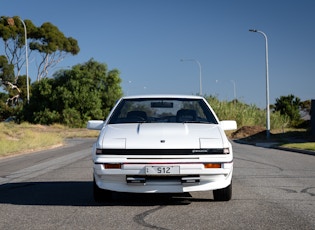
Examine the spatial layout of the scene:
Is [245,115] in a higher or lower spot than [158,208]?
higher

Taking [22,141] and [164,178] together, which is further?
[22,141]

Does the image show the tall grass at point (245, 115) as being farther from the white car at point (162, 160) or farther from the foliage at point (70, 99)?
the white car at point (162, 160)

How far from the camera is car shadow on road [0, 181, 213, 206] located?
316 inches

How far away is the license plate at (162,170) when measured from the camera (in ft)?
23.2

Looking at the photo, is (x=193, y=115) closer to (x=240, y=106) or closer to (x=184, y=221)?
(x=184, y=221)

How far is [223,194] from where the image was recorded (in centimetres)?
→ 786

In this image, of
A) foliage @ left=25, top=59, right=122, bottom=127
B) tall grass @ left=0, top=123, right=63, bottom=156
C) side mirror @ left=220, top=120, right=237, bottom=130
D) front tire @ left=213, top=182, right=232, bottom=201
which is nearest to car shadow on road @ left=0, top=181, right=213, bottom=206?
front tire @ left=213, top=182, right=232, bottom=201

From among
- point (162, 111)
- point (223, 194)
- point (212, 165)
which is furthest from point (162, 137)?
point (162, 111)

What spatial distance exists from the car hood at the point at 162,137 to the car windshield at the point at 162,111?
71 cm

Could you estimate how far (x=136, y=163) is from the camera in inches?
280

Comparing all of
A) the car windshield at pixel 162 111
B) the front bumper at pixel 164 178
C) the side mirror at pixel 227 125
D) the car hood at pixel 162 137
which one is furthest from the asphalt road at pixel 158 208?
the car windshield at pixel 162 111

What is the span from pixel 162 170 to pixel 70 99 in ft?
163

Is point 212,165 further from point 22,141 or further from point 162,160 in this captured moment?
point 22,141

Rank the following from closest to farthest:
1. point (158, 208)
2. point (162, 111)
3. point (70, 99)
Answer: point (158, 208)
point (162, 111)
point (70, 99)
